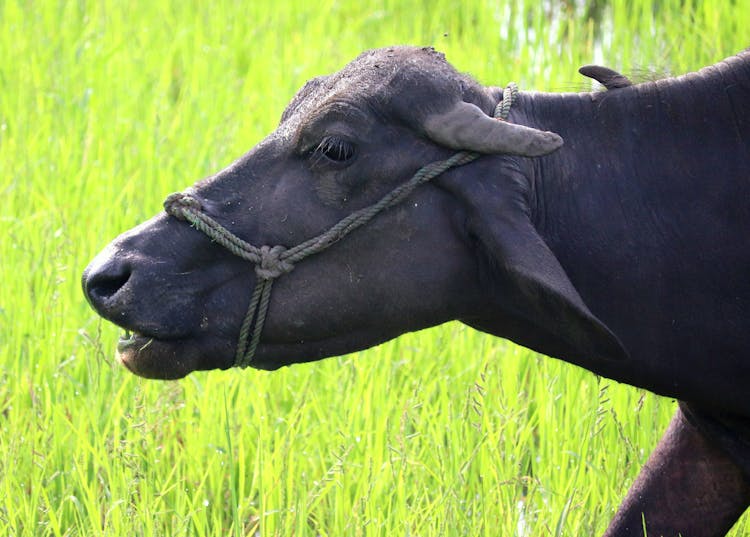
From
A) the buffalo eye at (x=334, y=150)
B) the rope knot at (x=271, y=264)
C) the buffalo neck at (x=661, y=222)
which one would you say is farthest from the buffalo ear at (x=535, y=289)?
the rope knot at (x=271, y=264)

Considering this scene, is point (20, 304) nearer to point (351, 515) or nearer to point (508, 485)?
point (351, 515)

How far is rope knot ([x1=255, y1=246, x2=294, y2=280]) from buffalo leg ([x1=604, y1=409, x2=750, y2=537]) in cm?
126

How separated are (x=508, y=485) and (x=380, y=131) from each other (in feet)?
4.20

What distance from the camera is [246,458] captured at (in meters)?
4.15

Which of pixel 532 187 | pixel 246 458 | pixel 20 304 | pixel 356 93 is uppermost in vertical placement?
pixel 356 93

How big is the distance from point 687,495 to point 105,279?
1.73m

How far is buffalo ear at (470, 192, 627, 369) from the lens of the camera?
2.92 meters

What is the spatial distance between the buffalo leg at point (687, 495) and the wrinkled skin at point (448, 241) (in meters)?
0.32

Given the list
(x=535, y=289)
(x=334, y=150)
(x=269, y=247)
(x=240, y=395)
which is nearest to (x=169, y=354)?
(x=269, y=247)

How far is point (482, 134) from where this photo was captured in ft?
9.92

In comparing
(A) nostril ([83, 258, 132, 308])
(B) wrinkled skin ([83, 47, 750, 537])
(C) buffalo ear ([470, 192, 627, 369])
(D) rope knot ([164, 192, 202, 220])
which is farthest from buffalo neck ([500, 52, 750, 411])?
(A) nostril ([83, 258, 132, 308])

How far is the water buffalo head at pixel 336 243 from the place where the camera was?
306cm

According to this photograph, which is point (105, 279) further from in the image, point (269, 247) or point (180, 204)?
point (269, 247)

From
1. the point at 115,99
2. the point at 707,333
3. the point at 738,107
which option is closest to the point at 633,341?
the point at 707,333
